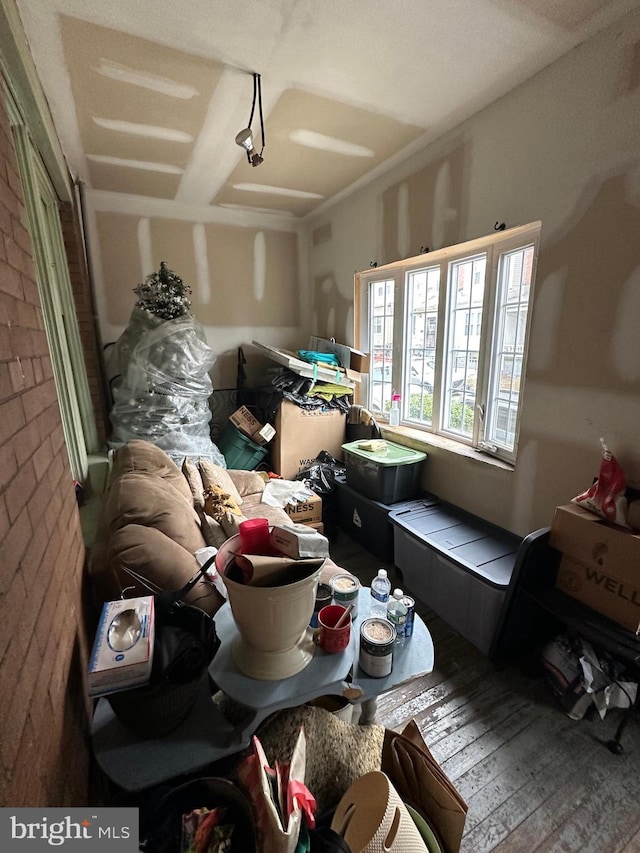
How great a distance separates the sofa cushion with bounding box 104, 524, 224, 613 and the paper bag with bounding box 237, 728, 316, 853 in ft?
1.59

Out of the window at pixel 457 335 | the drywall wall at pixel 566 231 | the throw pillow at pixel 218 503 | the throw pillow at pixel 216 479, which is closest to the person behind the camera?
the drywall wall at pixel 566 231

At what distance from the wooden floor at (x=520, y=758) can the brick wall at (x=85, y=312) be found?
2.91 metres

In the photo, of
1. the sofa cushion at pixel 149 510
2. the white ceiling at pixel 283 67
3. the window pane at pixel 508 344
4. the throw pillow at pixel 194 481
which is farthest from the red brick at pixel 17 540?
the window pane at pixel 508 344

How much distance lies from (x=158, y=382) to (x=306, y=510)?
1.42 m

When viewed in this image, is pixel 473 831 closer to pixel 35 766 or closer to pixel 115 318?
pixel 35 766

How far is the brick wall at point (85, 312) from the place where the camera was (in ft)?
8.84

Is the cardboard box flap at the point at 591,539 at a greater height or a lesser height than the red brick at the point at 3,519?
lesser

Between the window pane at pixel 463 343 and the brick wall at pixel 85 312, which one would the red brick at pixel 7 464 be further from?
the brick wall at pixel 85 312

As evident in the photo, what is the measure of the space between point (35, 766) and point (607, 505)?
1.84 m

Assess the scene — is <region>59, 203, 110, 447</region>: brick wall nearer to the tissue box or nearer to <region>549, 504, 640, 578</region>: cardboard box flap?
the tissue box

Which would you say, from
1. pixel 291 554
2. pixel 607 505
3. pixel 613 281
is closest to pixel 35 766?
pixel 291 554

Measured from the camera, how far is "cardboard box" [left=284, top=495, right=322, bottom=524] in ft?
8.80

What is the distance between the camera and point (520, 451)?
1999mm

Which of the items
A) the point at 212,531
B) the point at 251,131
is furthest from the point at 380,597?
the point at 251,131
